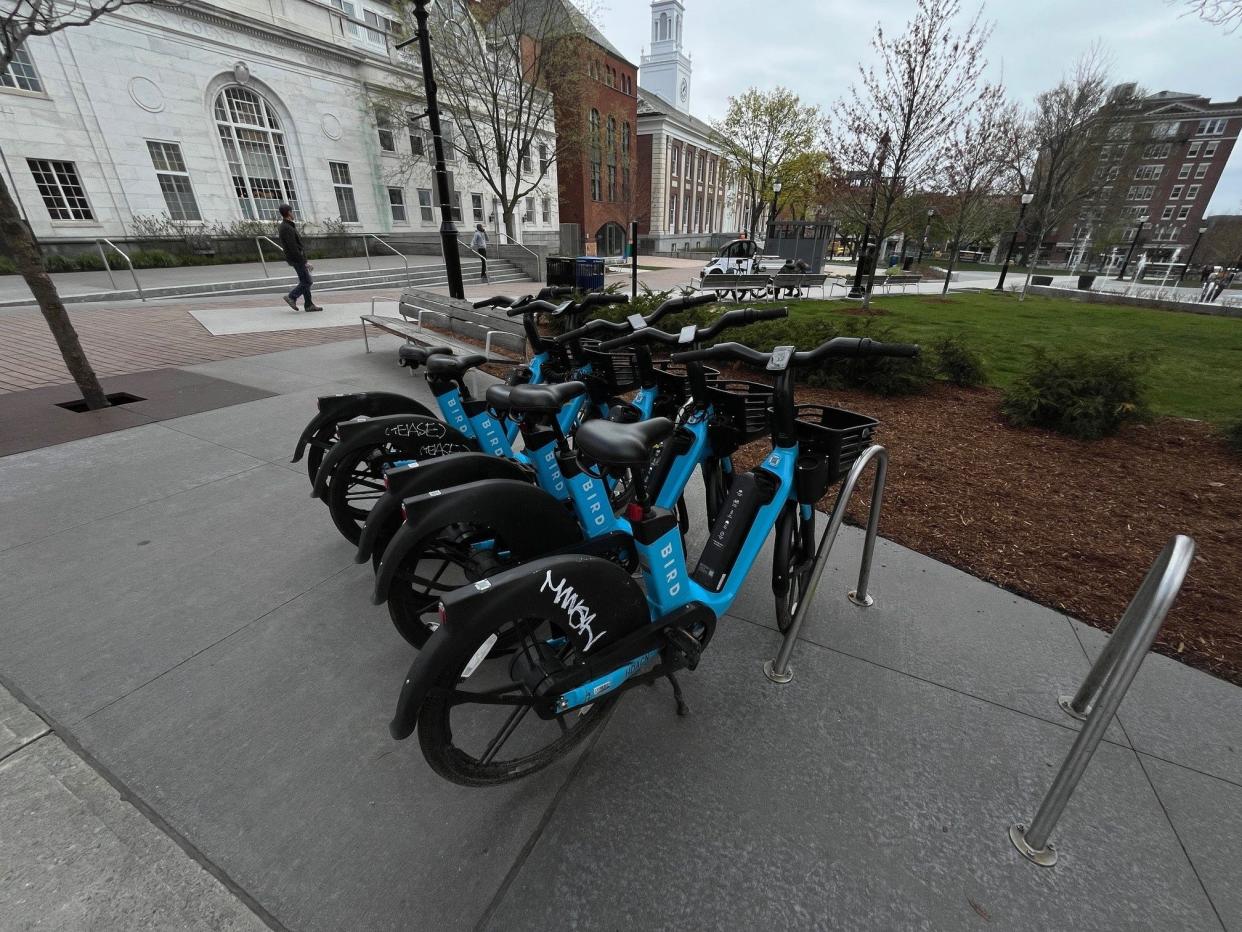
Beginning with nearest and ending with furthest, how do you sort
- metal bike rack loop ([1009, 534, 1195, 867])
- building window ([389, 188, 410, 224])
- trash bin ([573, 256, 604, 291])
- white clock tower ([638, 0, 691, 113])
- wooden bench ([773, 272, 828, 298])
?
metal bike rack loop ([1009, 534, 1195, 867])
trash bin ([573, 256, 604, 291])
wooden bench ([773, 272, 828, 298])
building window ([389, 188, 410, 224])
white clock tower ([638, 0, 691, 113])

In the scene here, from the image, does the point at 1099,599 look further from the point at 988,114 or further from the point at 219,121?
the point at 219,121

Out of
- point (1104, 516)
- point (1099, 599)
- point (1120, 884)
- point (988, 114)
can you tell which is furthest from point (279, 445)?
point (988, 114)

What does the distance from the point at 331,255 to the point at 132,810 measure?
25.9 meters

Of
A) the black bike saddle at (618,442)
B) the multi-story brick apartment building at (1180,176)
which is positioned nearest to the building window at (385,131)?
the black bike saddle at (618,442)

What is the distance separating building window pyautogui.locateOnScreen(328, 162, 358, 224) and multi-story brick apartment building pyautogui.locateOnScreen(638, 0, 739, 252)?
887 inches

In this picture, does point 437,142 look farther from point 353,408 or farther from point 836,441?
point 836,441

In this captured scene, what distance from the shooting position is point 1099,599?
2.73 m

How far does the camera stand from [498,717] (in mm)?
2084

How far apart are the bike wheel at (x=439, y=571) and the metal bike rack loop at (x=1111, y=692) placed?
196 centimetres

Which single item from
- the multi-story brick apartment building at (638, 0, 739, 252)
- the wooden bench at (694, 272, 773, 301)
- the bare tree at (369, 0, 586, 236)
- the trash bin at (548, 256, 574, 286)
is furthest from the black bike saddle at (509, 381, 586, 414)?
the multi-story brick apartment building at (638, 0, 739, 252)

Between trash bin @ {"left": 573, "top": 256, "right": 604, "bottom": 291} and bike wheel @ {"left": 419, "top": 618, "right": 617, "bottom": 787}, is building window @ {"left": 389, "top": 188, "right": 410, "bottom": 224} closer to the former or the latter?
trash bin @ {"left": 573, "top": 256, "right": 604, "bottom": 291}

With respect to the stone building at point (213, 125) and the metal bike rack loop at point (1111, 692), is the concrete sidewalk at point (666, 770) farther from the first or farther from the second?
the stone building at point (213, 125)

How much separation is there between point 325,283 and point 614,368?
51.3 feet

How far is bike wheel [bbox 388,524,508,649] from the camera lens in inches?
82.6
